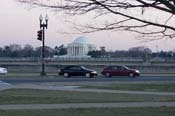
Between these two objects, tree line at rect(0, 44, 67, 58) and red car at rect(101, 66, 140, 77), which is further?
tree line at rect(0, 44, 67, 58)

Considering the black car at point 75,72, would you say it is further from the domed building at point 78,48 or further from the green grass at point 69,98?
the domed building at point 78,48

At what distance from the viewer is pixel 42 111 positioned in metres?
16.5

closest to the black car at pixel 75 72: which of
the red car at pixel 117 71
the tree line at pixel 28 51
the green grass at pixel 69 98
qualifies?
the red car at pixel 117 71

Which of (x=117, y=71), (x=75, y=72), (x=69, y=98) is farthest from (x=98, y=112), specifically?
(x=117, y=71)

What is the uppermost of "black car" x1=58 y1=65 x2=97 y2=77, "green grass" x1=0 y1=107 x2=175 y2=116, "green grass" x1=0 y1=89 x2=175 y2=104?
"green grass" x1=0 y1=107 x2=175 y2=116

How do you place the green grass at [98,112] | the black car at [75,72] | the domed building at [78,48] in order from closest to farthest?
1. the green grass at [98,112]
2. the black car at [75,72]
3. the domed building at [78,48]

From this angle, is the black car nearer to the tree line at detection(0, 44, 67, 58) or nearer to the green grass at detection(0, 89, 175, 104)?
the green grass at detection(0, 89, 175, 104)

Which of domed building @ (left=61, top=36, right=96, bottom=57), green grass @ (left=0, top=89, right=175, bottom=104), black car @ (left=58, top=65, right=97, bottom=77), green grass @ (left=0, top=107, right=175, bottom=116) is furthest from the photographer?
domed building @ (left=61, top=36, right=96, bottom=57)

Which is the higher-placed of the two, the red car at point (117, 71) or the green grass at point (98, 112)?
the green grass at point (98, 112)

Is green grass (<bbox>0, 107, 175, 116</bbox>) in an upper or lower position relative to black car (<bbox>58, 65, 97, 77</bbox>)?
upper

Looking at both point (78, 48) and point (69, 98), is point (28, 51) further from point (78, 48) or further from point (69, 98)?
point (69, 98)

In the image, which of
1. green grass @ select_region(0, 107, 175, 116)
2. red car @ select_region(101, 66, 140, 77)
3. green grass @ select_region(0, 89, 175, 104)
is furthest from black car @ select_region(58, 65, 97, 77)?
green grass @ select_region(0, 107, 175, 116)

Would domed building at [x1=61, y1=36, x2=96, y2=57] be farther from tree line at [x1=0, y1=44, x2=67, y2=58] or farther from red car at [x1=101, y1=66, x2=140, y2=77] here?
red car at [x1=101, y1=66, x2=140, y2=77]

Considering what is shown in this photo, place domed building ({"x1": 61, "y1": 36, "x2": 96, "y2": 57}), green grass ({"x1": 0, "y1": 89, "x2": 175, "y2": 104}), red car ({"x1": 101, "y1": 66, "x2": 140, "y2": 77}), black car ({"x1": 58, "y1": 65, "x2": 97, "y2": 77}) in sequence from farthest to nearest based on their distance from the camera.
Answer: domed building ({"x1": 61, "y1": 36, "x2": 96, "y2": 57}) → red car ({"x1": 101, "y1": 66, "x2": 140, "y2": 77}) → black car ({"x1": 58, "y1": 65, "x2": 97, "y2": 77}) → green grass ({"x1": 0, "y1": 89, "x2": 175, "y2": 104})
